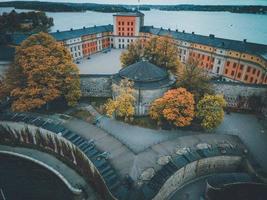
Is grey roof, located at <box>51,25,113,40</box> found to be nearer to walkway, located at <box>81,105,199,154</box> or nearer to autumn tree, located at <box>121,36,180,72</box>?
autumn tree, located at <box>121,36,180,72</box>

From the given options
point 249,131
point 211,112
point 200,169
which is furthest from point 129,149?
point 249,131

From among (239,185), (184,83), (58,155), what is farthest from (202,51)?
(58,155)

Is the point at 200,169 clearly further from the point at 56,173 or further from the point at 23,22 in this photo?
the point at 23,22

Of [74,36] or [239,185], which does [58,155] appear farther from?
[74,36]

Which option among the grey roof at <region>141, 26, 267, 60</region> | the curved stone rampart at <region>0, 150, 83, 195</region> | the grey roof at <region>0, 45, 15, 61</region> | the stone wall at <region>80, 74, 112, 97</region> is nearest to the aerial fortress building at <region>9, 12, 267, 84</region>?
the grey roof at <region>141, 26, 267, 60</region>

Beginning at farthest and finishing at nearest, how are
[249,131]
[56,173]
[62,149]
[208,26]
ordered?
[208,26]
[249,131]
[62,149]
[56,173]

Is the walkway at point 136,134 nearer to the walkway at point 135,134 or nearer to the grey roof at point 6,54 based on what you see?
the walkway at point 135,134
